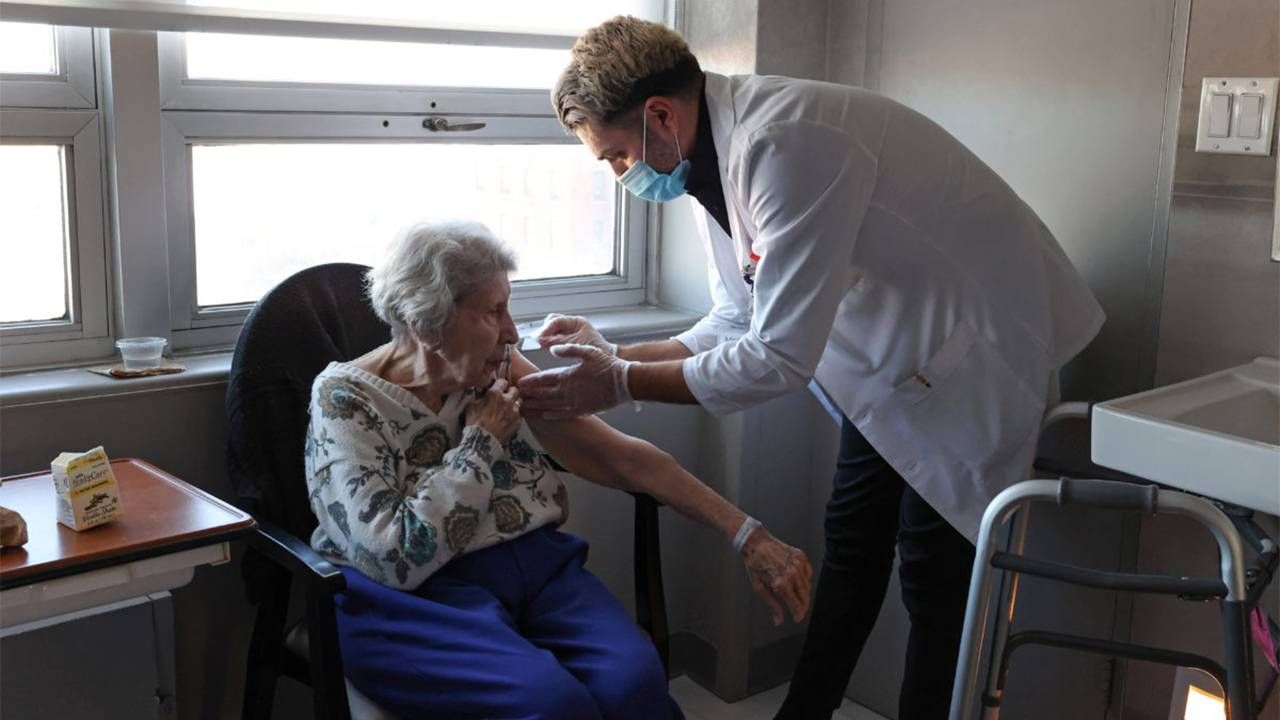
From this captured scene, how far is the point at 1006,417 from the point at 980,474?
10 centimetres

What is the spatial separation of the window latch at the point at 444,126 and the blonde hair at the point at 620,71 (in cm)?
67

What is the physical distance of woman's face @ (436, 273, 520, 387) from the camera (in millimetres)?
1978

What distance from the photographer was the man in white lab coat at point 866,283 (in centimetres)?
187

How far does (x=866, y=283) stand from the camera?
6.63 feet

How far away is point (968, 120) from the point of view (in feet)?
8.31

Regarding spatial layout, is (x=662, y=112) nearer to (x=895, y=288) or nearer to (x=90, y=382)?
(x=895, y=288)

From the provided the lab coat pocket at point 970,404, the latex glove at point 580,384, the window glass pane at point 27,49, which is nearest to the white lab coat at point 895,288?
the lab coat pocket at point 970,404

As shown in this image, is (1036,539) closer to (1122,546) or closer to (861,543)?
(1122,546)

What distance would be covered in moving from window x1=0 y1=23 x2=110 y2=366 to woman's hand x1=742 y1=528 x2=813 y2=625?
123cm

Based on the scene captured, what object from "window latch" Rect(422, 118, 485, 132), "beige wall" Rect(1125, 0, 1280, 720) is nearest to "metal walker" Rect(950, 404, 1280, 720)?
"beige wall" Rect(1125, 0, 1280, 720)

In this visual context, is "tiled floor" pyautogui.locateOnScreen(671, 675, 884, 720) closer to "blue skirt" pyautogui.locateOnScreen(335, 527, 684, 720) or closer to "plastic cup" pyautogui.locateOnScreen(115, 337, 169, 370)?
"blue skirt" pyautogui.locateOnScreen(335, 527, 684, 720)

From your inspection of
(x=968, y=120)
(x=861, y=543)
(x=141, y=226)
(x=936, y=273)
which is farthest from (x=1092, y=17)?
(x=141, y=226)

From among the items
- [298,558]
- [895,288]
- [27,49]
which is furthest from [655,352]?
[27,49]

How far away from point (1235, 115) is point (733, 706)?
167cm
